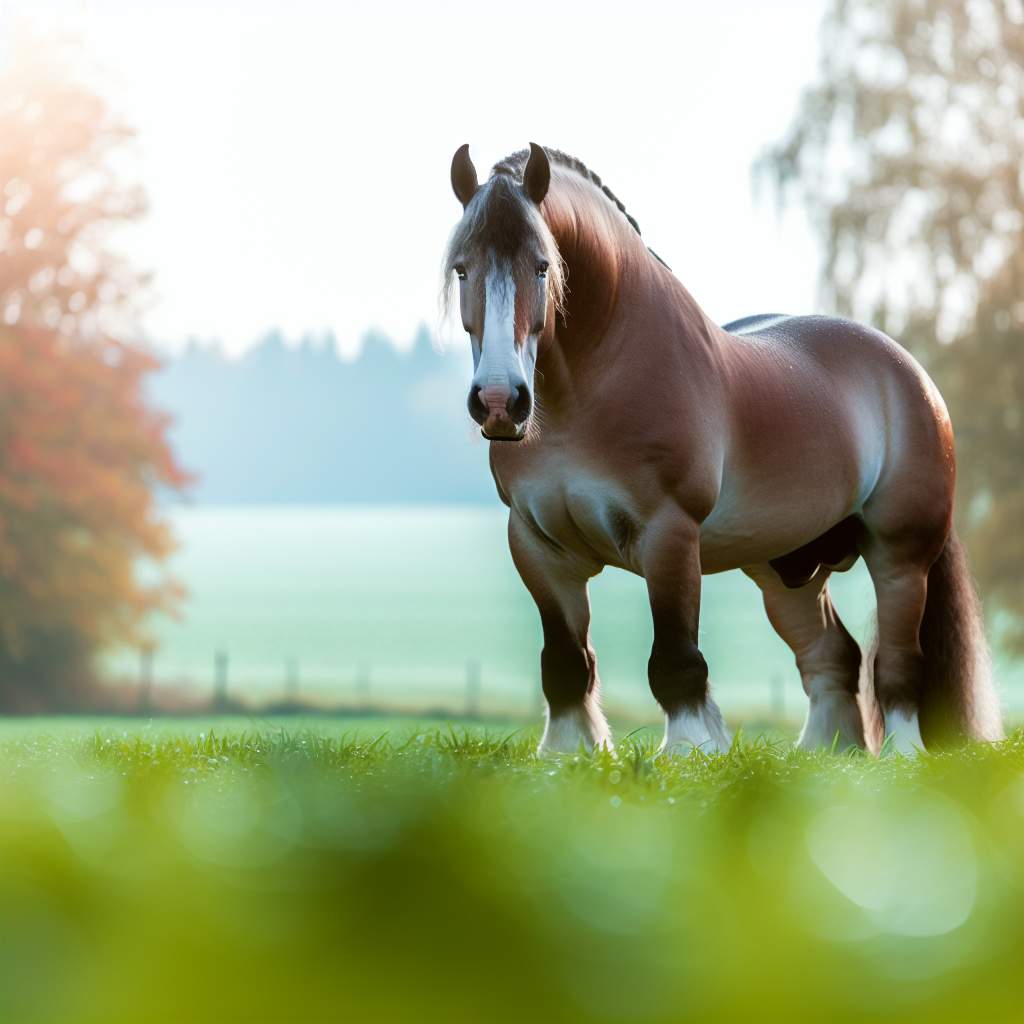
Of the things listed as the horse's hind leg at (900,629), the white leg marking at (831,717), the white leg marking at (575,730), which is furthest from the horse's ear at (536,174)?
the white leg marking at (831,717)

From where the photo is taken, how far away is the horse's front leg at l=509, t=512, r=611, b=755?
187 inches

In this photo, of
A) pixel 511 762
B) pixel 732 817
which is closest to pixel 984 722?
pixel 511 762

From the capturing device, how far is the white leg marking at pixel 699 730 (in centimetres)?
427

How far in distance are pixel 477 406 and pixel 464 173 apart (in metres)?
0.83

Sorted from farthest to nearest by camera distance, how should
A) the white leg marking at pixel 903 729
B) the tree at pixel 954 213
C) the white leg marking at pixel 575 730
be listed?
the tree at pixel 954 213, the white leg marking at pixel 903 729, the white leg marking at pixel 575 730

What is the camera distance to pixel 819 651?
19.7 ft

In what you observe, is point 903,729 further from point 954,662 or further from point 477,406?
point 477,406

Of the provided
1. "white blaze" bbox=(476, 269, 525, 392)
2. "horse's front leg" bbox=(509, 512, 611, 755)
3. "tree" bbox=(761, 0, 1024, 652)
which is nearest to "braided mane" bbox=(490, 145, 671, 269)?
"white blaze" bbox=(476, 269, 525, 392)

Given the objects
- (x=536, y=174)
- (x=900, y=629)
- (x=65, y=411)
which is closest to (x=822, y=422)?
(x=900, y=629)

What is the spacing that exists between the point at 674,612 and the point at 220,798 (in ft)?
7.85

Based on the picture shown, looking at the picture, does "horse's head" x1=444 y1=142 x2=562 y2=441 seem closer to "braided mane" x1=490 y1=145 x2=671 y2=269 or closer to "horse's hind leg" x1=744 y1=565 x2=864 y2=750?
"braided mane" x1=490 y1=145 x2=671 y2=269

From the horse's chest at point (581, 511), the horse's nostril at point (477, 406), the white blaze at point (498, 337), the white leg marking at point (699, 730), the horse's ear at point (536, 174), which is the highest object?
the horse's ear at point (536, 174)

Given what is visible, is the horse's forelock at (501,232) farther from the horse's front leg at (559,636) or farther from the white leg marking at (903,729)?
the white leg marking at (903,729)

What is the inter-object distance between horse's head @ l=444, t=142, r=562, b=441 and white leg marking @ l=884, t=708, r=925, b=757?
2.41 metres
